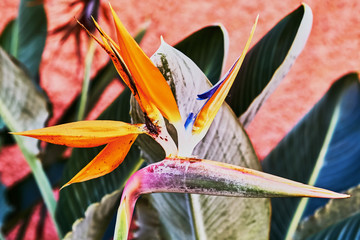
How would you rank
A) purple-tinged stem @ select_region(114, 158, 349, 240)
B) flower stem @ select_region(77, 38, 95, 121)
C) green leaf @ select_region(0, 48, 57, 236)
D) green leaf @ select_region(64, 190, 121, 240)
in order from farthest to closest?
1. flower stem @ select_region(77, 38, 95, 121)
2. green leaf @ select_region(0, 48, 57, 236)
3. green leaf @ select_region(64, 190, 121, 240)
4. purple-tinged stem @ select_region(114, 158, 349, 240)

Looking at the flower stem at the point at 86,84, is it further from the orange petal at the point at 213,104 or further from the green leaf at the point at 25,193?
the orange petal at the point at 213,104

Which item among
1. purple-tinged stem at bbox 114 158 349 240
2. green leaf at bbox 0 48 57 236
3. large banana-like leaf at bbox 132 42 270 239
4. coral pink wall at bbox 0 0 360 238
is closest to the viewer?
purple-tinged stem at bbox 114 158 349 240

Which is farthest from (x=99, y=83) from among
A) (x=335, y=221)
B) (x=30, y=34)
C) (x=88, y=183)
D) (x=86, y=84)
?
(x=335, y=221)

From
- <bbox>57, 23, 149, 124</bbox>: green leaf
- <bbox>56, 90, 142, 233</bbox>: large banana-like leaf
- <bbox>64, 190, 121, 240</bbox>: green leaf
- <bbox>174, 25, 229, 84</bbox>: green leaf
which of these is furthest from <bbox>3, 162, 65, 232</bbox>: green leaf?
<bbox>174, 25, 229, 84</bbox>: green leaf

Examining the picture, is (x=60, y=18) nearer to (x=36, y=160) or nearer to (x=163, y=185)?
(x=36, y=160)

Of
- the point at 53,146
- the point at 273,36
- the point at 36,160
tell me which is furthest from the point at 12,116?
the point at 273,36

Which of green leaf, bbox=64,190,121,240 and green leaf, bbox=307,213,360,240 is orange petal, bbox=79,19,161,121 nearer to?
green leaf, bbox=64,190,121,240
